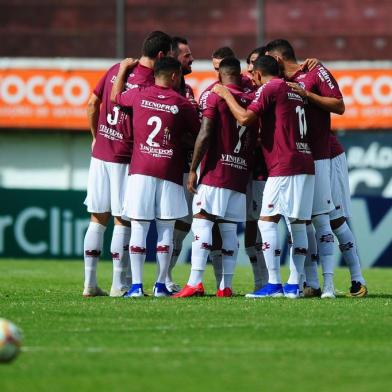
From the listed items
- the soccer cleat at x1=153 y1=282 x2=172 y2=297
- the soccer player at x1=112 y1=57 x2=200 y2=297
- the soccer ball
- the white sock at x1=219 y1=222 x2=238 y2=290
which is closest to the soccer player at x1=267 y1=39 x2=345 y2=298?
the white sock at x1=219 y1=222 x2=238 y2=290

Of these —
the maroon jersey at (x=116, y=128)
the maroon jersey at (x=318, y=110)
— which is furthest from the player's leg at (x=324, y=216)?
the maroon jersey at (x=116, y=128)

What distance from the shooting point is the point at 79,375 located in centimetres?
686

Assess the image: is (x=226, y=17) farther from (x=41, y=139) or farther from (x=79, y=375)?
(x=79, y=375)

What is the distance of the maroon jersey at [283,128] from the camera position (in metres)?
11.2

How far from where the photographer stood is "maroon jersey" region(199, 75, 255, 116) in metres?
11.6

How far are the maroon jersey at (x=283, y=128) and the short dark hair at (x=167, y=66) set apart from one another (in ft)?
2.87

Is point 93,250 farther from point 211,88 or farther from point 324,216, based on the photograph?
point 324,216

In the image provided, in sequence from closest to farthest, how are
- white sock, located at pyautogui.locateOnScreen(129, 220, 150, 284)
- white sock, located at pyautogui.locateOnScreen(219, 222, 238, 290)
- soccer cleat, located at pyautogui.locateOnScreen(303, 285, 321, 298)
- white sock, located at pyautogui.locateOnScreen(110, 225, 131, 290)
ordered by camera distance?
white sock, located at pyautogui.locateOnScreen(129, 220, 150, 284)
white sock, located at pyautogui.locateOnScreen(219, 222, 238, 290)
white sock, located at pyautogui.locateOnScreen(110, 225, 131, 290)
soccer cleat, located at pyautogui.locateOnScreen(303, 285, 321, 298)

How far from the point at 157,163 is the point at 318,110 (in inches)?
67.4

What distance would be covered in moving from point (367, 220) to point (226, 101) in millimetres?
10329

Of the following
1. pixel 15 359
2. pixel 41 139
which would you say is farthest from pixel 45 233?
pixel 15 359

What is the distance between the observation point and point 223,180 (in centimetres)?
1153

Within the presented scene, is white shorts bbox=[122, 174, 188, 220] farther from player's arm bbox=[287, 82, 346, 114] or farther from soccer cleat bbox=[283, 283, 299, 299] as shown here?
player's arm bbox=[287, 82, 346, 114]

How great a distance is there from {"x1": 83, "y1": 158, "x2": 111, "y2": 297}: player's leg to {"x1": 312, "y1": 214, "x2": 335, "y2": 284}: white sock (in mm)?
2147
